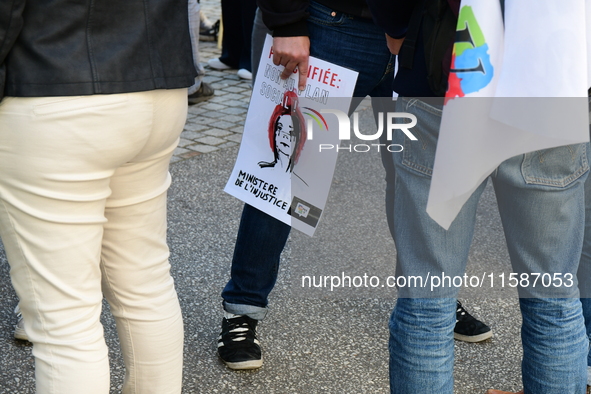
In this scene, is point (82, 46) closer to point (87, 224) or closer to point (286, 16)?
point (87, 224)

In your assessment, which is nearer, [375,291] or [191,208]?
[375,291]

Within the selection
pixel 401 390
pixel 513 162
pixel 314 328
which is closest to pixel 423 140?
pixel 513 162

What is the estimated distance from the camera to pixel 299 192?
2.30 m

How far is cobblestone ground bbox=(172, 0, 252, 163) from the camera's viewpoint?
15.7 ft

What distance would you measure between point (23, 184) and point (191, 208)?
2393 millimetres

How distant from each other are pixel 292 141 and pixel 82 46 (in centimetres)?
97

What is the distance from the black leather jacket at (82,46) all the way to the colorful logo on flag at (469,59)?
23.0 inches

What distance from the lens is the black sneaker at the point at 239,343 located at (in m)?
2.44

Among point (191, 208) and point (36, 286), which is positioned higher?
point (36, 286)

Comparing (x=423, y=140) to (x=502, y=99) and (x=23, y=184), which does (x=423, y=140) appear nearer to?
(x=502, y=99)

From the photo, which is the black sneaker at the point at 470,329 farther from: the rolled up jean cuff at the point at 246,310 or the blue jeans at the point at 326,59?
the rolled up jean cuff at the point at 246,310

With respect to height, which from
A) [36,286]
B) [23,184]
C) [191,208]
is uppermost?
[23,184]

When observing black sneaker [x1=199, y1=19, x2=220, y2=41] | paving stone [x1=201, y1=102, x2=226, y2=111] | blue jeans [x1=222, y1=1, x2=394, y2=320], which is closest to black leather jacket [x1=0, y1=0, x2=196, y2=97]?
blue jeans [x1=222, y1=1, x2=394, y2=320]

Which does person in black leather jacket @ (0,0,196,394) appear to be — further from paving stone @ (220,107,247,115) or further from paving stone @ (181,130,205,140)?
paving stone @ (220,107,247,115)
